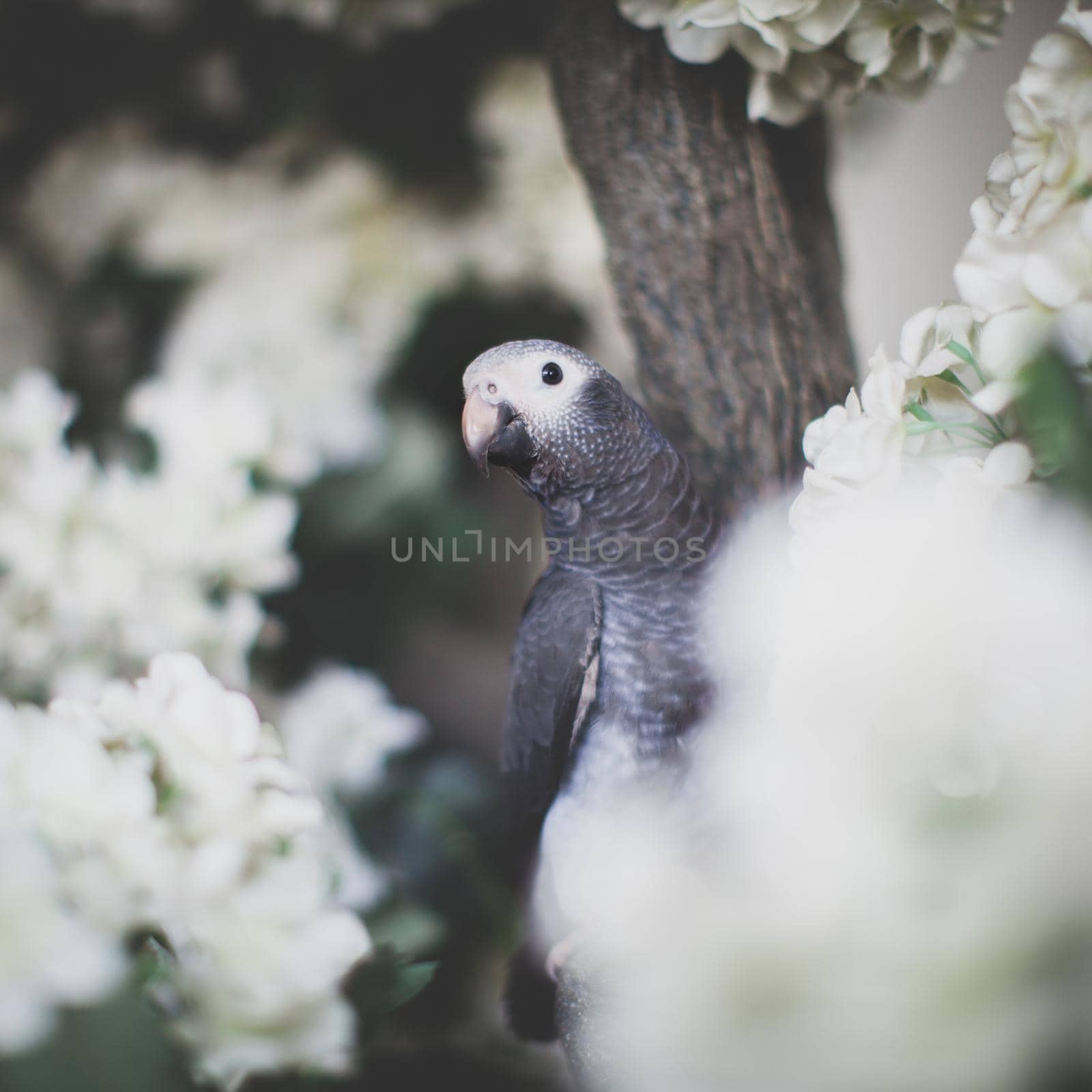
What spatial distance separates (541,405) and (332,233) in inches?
21.6

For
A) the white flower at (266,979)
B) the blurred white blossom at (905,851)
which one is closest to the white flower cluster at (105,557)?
the white flower at (266,979)

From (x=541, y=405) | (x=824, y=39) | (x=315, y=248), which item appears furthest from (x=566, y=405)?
(x=315, y=248)

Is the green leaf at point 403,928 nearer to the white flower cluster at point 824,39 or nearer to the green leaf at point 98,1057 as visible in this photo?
the green leaf at point 98,1057

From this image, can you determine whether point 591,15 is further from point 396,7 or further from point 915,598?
point 915,598

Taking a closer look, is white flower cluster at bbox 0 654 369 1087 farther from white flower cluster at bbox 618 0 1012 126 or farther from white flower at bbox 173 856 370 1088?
white flower cluster at bbox 618 0 1012 126

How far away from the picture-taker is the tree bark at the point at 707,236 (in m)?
0.55

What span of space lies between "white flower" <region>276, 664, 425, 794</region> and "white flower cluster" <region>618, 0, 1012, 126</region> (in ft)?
1.82

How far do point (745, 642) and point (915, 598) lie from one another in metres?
0.34

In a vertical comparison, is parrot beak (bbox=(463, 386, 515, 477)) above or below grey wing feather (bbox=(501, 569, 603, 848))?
above

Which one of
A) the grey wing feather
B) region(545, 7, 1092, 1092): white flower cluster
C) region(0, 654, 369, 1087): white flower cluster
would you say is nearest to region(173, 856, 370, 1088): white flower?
region(0, 654, 369, 1087): white flower cluster

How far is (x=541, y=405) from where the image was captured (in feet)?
1.79

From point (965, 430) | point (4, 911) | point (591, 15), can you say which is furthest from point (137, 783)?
point (591, 15)

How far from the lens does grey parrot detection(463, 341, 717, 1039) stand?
543 millimetres

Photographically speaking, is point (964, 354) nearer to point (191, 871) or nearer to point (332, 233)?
point (191, 871)
